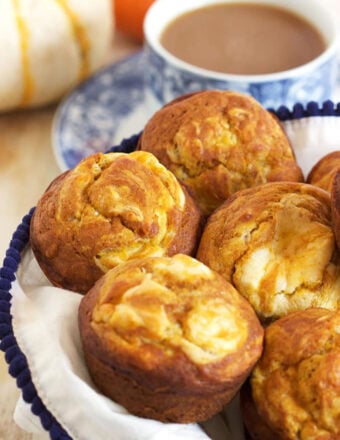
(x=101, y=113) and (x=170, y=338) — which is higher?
(x=170, y=338)

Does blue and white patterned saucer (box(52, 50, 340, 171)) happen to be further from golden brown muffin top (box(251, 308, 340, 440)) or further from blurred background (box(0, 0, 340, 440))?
golden brown muffin top (box(251, 308, 340, 440))

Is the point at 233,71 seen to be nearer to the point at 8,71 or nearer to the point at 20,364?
the point at 8,71

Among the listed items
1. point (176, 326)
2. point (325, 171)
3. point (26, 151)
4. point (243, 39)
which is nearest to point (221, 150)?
point (325, 171)

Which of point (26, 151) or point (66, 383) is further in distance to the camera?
point (26, 151)

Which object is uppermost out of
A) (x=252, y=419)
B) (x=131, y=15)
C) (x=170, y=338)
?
(x=170, y=338)

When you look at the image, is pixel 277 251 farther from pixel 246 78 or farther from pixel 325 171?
pixel 246 78

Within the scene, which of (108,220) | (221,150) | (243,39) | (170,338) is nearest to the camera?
(170,338)

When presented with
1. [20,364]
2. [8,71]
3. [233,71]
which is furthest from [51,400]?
[8,71]
